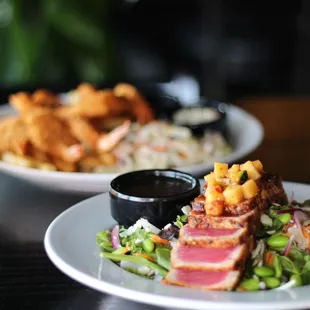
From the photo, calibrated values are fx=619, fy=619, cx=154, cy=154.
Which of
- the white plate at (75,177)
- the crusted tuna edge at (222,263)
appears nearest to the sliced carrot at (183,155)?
the white plate at (75,177)

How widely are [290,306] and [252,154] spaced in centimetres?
174

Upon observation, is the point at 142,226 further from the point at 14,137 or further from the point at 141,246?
the point at 14,137

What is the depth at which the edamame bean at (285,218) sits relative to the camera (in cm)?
176

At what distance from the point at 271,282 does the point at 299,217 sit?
13.1 inches

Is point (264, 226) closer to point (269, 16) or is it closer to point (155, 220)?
point (155, 220)

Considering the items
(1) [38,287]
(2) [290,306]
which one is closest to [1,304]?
(1) [38,287]

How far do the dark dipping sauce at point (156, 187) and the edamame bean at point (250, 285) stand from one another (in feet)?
1.70

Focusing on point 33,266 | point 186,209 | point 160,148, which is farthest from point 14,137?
point 186,209

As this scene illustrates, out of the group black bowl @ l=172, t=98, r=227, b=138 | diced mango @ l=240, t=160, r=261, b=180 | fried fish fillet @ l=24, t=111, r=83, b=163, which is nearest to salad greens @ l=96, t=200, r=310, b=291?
diced mango @ l=240, t=160, r=261, b=180

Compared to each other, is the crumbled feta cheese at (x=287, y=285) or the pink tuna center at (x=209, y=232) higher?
the pink tuna center at (x=209, y=232)

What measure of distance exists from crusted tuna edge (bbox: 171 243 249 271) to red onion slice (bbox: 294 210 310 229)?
0.27m

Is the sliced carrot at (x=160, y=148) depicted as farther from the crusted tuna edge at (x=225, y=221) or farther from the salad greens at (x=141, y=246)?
the crusted tuna edge at (x=225, y=221)

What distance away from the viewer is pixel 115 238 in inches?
74.7

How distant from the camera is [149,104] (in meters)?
3.67
